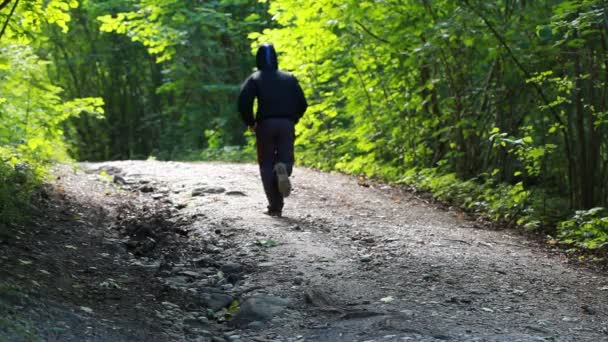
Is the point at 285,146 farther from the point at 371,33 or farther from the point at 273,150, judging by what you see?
the point at 371,33

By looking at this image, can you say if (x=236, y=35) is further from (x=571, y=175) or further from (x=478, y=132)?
(x=571, y=175)

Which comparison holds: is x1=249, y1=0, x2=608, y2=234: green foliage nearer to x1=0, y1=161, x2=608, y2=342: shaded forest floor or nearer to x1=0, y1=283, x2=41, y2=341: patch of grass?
x1=0, y1=161, x2=608, y2=342: shaded forest floor

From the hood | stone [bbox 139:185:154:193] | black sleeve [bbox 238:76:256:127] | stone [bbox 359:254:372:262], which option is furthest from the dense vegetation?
stone [bbox 359:254:372:262]

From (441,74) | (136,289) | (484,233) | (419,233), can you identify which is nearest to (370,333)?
(136,289)

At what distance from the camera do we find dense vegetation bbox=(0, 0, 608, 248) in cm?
923

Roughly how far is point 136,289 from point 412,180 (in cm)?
838

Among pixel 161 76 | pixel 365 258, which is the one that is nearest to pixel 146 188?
pixel 365 258

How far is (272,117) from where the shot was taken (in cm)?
925

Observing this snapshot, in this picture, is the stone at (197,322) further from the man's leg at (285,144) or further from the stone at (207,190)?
the stone at (207,190)

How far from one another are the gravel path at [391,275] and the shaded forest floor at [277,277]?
20 mm

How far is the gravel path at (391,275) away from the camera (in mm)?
5145

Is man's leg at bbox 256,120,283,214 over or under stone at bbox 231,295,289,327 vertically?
over

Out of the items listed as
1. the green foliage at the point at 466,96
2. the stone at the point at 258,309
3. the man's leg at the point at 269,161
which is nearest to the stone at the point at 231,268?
the stone at the point at 258,309

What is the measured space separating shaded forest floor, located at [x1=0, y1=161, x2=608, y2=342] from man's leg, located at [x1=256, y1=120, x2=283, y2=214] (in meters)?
0.29
